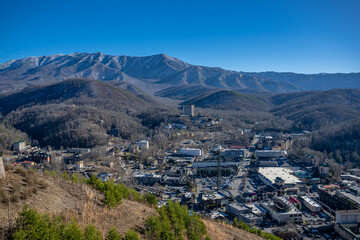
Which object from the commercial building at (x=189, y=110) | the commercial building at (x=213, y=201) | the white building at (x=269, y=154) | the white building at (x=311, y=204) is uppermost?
the commercial building at (x=189, y=110)

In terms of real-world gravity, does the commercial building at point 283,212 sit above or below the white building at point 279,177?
below

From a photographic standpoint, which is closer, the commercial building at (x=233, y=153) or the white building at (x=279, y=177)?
the white building at (x=279, y=177)

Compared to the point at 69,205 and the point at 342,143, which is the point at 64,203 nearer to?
the point at 69,205

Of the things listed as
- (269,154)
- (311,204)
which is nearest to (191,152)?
(269,154)

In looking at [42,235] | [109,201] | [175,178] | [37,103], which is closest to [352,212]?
[175,178]

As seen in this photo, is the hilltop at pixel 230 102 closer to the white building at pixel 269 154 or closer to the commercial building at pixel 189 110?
the commercial building at pixel 189 110

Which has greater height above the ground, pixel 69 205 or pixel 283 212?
pixel 69 205

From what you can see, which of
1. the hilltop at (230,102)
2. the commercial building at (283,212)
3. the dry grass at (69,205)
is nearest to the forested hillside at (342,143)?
the commercial building at (283,212)
